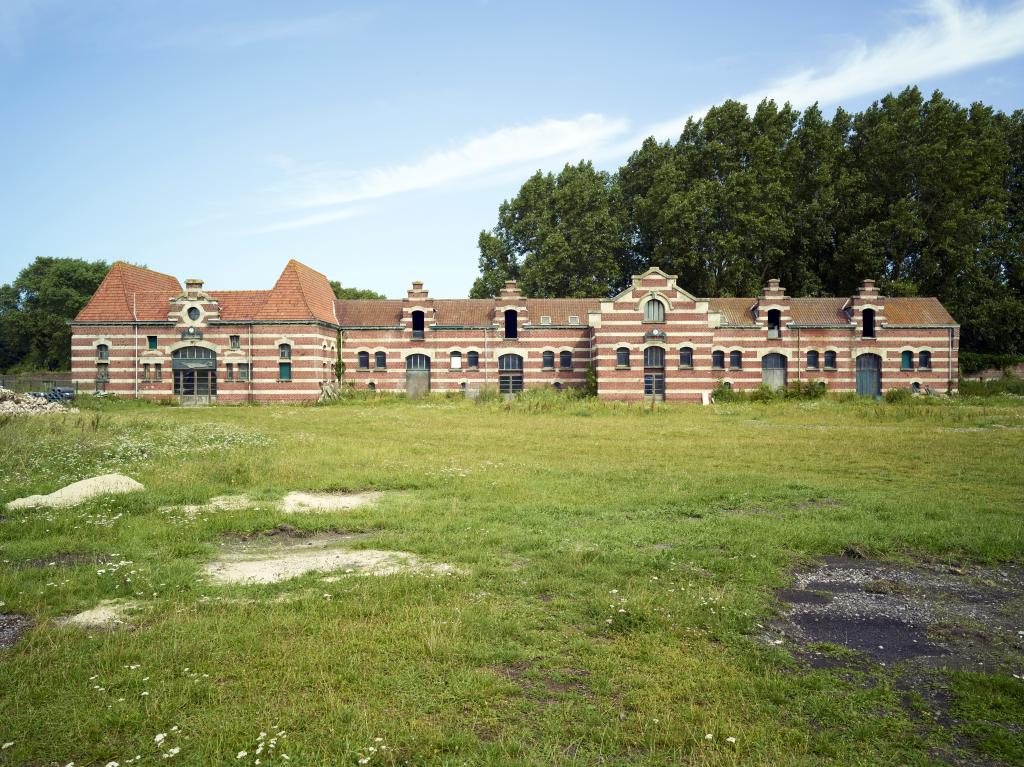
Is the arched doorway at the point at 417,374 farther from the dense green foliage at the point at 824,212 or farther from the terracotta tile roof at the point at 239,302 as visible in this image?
the dense green foliage at the point at 824,212

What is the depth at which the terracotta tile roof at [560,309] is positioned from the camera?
4503cm

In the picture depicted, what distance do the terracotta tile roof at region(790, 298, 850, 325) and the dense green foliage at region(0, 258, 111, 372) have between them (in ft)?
247

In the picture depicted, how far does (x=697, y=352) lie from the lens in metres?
41.7

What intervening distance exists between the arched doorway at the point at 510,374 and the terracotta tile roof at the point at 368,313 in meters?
7.96

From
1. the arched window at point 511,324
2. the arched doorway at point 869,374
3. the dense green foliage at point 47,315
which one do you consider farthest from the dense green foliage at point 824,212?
the dense green foliage at point 47,315

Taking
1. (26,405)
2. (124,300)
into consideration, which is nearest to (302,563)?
(26,405)

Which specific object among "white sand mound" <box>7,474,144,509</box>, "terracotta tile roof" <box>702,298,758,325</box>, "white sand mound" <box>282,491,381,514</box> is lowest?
"white sand mound" <box>282,491,381,514</box>

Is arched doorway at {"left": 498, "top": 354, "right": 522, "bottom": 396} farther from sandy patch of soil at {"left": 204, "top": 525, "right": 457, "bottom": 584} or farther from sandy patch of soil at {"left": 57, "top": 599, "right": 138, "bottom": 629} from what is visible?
sandy patch of soil at {"left": 57, "top": 599, "right": 138, "bottom": 629}

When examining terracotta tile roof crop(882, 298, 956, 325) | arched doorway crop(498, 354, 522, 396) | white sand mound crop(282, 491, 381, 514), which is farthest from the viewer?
arched doorway crop(498, 354, 522, 396)

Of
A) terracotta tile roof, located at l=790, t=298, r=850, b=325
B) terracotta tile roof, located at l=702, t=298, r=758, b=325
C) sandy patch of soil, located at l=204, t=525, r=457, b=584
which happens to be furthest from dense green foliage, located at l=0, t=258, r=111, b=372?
sandy patch of soil, located at l=204, t=525, r=457, b=584

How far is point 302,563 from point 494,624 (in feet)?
11.6

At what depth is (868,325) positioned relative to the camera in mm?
43750

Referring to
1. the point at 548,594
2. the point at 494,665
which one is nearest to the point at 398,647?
the point at 494,665

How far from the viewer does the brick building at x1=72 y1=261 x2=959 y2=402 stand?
41531mm
